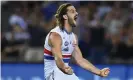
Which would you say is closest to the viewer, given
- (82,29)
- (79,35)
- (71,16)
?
(71,16)

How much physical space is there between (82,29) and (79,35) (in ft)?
0.71

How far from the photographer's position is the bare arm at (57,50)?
7477 millimetres

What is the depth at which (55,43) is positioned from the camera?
304 inches

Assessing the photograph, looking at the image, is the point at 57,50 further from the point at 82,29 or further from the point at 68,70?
the point at 82,29

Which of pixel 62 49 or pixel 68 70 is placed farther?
pixel 62 49

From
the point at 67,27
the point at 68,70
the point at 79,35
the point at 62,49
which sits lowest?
the point at 79,35

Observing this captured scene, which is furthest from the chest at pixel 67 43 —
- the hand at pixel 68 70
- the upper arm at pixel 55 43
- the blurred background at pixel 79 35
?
the blurred background at pixel 79 35

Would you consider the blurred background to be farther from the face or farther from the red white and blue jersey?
the face

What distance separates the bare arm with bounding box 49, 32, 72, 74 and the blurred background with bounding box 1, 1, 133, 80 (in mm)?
4785

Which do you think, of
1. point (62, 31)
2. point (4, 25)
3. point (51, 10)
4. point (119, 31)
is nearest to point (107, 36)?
point (119, 31)

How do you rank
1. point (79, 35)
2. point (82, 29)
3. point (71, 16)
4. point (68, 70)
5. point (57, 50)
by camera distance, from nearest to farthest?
point (68, 70) → point (57, 50) → point (71, 16) → point (79, 35) → point (82, 29)

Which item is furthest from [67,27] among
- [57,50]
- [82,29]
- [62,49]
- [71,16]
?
[82,29]

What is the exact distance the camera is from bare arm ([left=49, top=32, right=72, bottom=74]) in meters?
7.48

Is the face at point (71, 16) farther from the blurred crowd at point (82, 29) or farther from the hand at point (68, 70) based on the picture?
the blurred crowd at point (82, 29)
